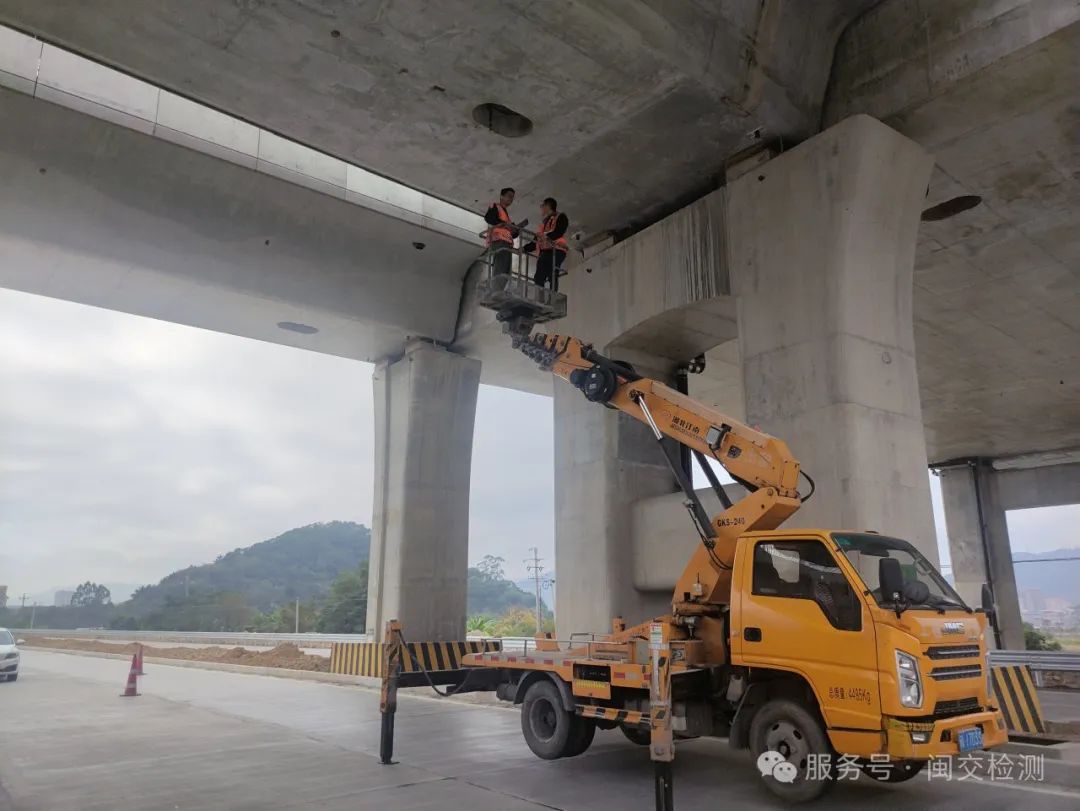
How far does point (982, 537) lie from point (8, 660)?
113ft

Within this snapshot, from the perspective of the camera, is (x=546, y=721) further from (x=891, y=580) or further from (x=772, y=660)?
(x=891, y=580)

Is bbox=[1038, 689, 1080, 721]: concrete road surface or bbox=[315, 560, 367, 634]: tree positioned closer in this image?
bbox=[1038, 689, 1080, 721]: concrete road surface

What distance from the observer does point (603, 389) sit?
989cm

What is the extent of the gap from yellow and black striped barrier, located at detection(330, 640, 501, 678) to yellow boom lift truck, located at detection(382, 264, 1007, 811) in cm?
675

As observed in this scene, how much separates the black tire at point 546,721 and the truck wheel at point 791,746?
227 cm

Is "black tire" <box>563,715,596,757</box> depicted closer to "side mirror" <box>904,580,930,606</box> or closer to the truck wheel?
the truck wheel

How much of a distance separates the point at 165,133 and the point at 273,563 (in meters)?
129

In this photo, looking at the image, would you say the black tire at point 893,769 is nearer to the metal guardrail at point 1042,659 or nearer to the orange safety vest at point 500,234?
the orange safety vest at point 500,234

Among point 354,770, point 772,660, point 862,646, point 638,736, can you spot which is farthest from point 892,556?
point 354,770

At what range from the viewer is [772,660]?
22.7 ft

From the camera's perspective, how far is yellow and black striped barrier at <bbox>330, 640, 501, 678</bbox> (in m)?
16.5

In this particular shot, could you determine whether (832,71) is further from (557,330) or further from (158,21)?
(158,21)

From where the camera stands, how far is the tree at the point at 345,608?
68062 mm

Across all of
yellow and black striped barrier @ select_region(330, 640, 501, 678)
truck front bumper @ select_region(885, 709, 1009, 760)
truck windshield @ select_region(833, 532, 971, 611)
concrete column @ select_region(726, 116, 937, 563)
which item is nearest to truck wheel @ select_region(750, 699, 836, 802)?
truck front bumper @ select_region(885, 709, 1009, 760)
